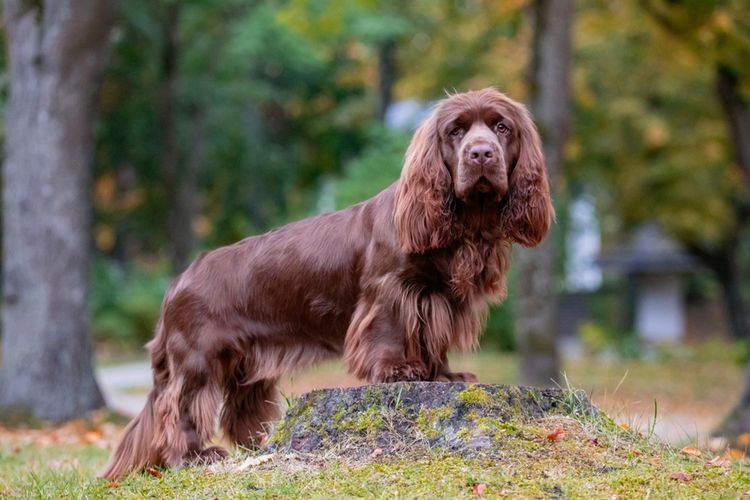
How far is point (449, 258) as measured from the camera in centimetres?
526

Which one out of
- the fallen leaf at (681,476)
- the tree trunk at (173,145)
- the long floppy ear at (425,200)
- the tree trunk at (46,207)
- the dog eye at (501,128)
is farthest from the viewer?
the tree trunk at (173,145)

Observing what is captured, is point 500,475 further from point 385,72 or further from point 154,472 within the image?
point 385,72

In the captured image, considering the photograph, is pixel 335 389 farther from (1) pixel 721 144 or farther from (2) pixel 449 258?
(1) pixel 721 144

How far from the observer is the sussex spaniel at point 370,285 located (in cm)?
519

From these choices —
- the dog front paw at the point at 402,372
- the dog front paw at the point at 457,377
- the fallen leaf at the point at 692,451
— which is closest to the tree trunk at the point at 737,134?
the fallen leaf at the point at 692,451

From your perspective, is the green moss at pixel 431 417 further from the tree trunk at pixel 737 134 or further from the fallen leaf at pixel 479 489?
the tree trunk at pixel 737 134

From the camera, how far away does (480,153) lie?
4977mm

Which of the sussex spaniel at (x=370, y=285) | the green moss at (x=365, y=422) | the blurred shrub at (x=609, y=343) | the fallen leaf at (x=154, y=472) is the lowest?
the blurred shrub at (x=609, y=343)

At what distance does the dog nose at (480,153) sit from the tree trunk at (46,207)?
22.7ft

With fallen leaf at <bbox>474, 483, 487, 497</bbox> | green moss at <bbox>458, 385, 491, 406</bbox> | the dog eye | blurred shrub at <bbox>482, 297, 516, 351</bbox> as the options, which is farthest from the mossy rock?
blurred shrub at <bbox>482, 297, 516, 351</bbox>

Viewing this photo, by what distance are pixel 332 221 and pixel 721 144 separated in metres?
21.4

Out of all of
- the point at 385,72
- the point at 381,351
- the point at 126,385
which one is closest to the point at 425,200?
the point at 381,351

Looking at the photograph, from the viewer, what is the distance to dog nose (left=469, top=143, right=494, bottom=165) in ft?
16.3

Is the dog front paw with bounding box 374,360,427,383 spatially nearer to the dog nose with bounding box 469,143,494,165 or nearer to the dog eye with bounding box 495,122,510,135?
the dog nose with bounding box 469,143,494,165
